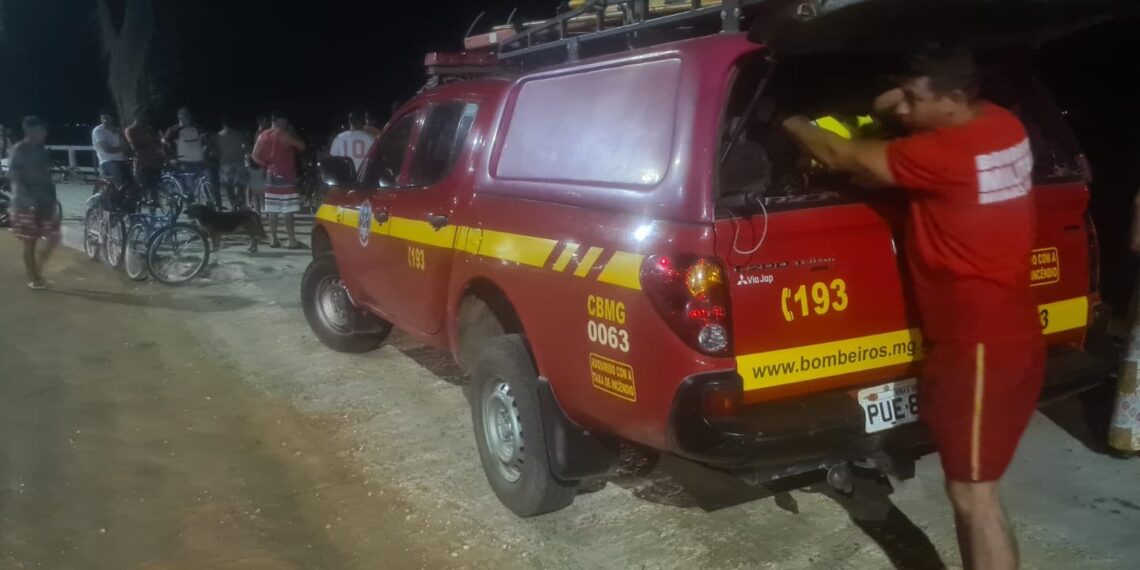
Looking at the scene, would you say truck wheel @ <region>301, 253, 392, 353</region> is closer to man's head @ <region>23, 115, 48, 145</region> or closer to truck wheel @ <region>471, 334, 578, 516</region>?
truck wheel @ <region>471, 334, 578, 516</region>

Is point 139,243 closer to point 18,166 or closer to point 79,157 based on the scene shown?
point 18,166

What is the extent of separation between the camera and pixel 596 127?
12.3 ft

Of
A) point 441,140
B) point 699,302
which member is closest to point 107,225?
point 441,140

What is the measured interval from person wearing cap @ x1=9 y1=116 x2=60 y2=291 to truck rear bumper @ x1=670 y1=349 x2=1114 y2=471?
8.30m

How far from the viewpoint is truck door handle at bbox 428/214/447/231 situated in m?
4.63

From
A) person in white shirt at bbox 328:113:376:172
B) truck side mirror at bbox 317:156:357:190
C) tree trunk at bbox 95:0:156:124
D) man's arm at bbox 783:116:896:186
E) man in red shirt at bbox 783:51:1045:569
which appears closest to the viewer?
man in red shirt at bbox 783:51:1045:569

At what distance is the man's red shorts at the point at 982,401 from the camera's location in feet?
9.39

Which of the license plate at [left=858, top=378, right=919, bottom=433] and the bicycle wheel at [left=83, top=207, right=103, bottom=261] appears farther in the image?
the bicycle wheel at [left=83, top=207, right=103, bottom=261]

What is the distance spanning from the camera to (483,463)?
444cm

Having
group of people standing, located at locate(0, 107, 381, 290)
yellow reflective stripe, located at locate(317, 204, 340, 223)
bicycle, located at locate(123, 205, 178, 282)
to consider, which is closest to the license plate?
yellow reflective stripe, located at locate(317, 204, 340, 223)

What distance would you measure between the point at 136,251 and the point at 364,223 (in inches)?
211

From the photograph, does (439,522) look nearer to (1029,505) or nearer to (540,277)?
(540,277)

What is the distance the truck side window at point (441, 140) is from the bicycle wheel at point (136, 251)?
586 cm

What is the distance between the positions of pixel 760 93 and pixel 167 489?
3338 mm
